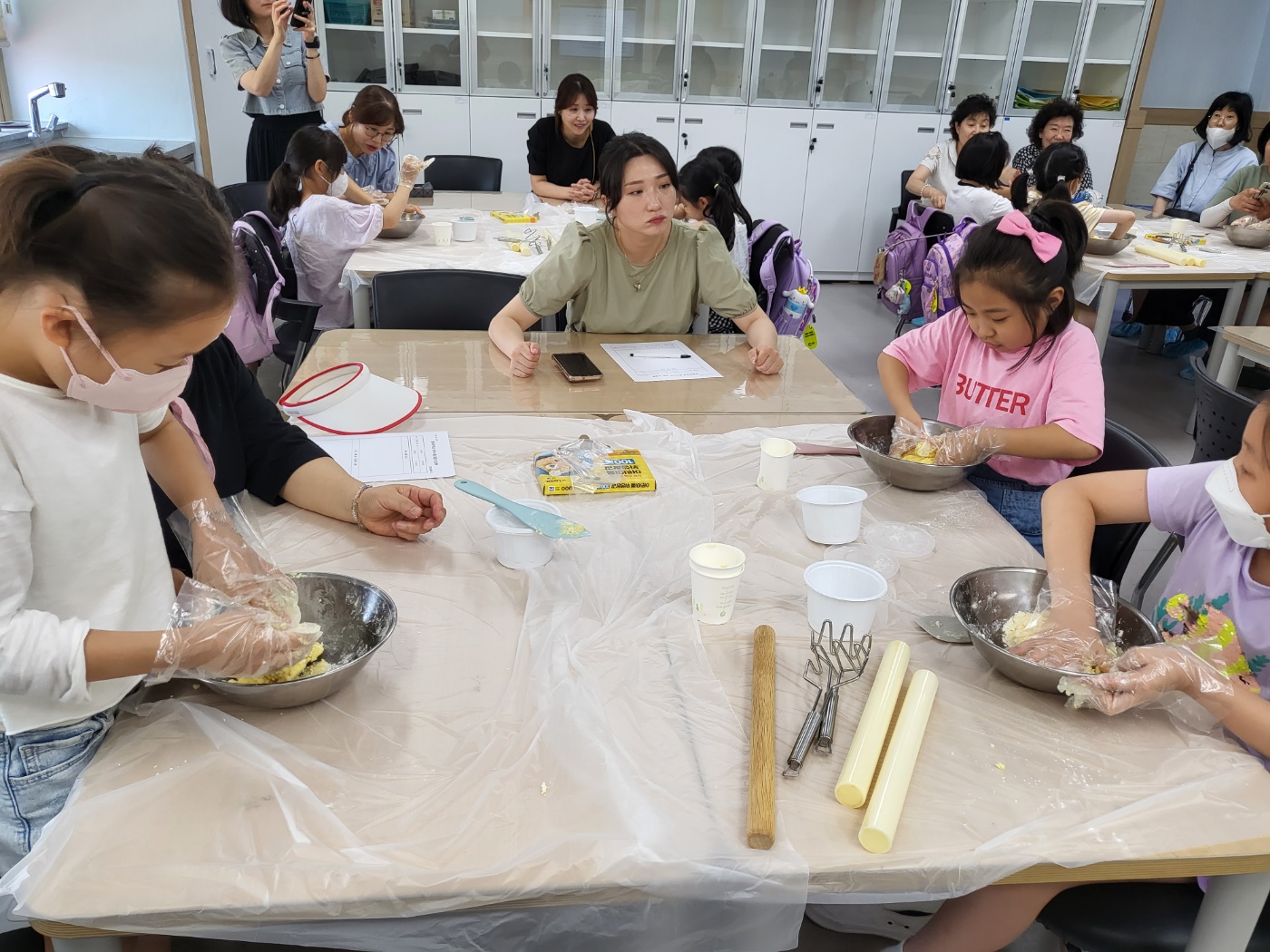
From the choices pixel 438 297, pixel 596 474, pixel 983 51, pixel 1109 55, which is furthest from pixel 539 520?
pixel 1109 55

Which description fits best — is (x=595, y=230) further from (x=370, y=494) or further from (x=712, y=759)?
(x=712, y=759)

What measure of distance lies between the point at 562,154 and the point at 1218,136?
3.46m

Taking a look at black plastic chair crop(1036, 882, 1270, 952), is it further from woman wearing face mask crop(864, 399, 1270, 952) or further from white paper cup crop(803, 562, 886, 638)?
white paper cup crop(803, 562, 886, 638)

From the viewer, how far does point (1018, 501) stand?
1.70 m

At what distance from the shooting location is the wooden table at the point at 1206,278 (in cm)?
Result: 332

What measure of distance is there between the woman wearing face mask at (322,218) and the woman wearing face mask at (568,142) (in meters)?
1.33

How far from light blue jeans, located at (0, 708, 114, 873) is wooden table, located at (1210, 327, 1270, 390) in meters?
2.93

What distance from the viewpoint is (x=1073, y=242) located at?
1.66m

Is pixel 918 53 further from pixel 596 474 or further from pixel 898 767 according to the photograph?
pixel 898 767

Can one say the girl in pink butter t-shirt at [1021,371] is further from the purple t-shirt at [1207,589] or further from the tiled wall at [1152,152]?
the tiled wall at [1152,152]

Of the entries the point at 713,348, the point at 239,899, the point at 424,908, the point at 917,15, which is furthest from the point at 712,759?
the point at 917,15

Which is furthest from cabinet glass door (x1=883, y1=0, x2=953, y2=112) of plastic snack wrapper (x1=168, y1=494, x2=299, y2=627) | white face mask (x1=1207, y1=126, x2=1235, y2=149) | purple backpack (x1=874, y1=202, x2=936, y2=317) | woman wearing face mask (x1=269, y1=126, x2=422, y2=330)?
plastic snack wrapper (x1=168, y1=494, x2=299, y2=627)

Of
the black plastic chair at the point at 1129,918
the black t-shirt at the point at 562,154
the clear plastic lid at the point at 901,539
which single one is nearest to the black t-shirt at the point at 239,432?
the clear plastic lid at the point at 901,539

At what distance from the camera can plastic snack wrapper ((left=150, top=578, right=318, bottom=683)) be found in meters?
0.83
